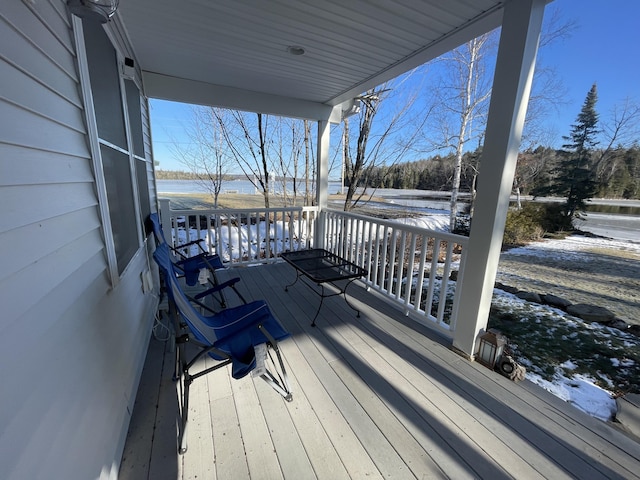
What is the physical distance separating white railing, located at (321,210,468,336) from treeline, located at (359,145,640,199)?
4.17m

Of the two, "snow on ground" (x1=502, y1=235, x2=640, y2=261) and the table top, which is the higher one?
the table top

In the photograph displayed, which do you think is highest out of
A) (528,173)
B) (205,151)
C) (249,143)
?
(249,143)

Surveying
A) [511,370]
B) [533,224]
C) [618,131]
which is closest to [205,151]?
[511,370]

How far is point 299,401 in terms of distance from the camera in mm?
1632

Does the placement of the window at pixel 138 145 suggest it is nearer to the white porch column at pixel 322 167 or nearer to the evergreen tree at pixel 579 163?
the white porch column at pixel 322 167

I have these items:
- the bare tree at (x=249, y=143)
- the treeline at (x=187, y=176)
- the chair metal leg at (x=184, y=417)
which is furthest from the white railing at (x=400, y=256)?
the treeline at (x=187, y=176)

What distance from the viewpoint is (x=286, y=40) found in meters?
2.26

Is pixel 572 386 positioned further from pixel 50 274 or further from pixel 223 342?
pixel 50 274

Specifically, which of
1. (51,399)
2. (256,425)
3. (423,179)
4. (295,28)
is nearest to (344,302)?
(256,425)

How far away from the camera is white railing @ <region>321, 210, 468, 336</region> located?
2320mm

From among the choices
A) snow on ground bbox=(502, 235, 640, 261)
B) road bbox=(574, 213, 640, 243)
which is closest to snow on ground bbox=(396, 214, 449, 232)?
snow on ground bbox=(502, 235, 640, 261)

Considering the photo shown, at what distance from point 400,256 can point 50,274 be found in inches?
107

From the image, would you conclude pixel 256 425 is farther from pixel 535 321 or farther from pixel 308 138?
pixel 308 138

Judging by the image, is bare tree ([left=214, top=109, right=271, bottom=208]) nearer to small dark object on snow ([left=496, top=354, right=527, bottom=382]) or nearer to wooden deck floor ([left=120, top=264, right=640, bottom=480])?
wooden deck floor ([left=120, top=264, right=640, bottom=480])
